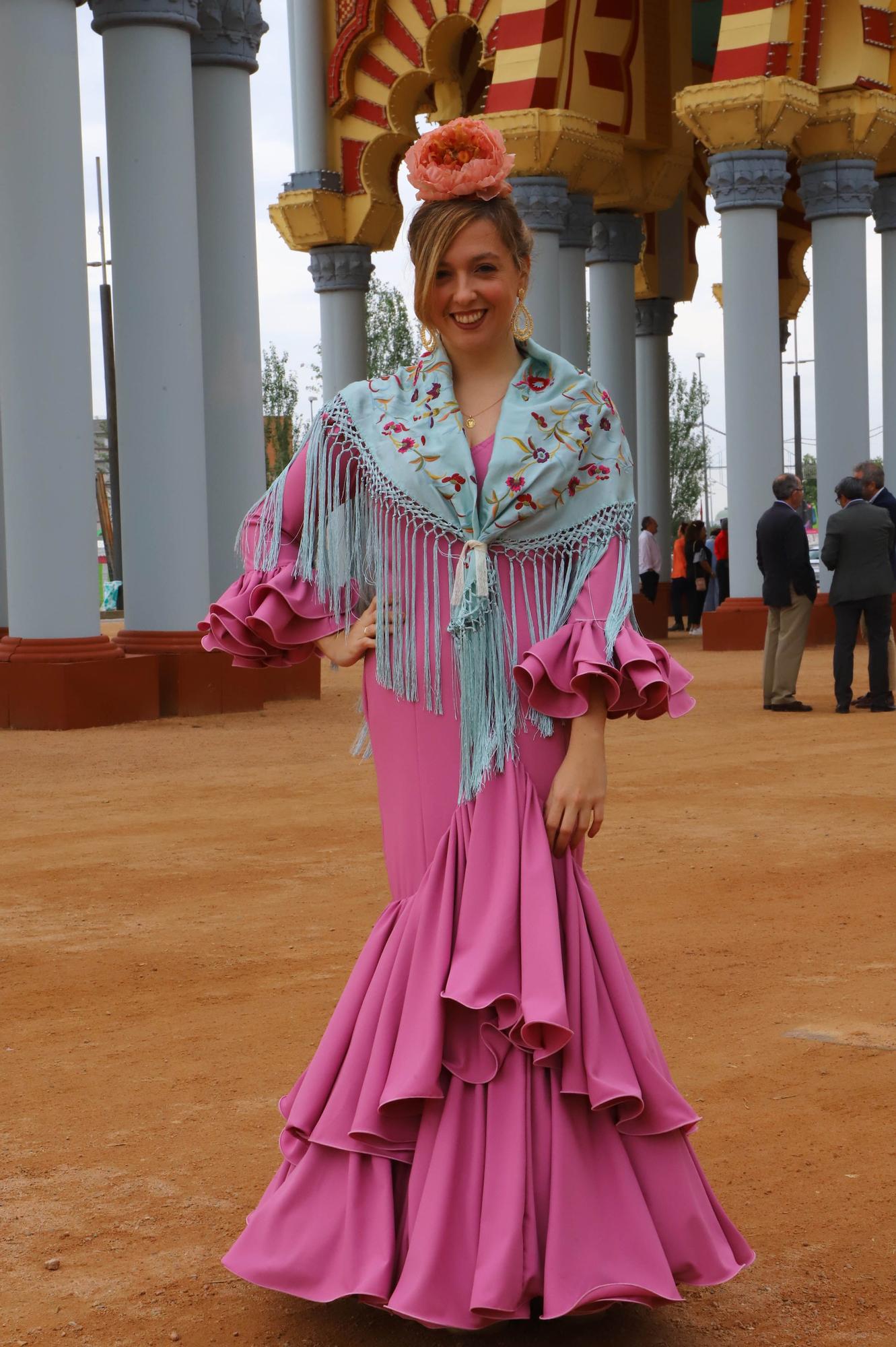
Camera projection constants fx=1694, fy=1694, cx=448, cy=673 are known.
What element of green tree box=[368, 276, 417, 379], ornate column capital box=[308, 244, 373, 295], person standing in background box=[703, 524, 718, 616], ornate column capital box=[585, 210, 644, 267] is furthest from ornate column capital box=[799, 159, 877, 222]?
green tree box=[368, 276, 417, 379]

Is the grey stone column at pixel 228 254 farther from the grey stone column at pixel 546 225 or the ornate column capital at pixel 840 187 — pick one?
the ornate column capital at pixel 840 187

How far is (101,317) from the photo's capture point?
125 ft

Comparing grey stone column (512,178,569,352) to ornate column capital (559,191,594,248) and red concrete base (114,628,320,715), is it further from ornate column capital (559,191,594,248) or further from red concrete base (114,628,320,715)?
red concrete base (114,628,320,715)

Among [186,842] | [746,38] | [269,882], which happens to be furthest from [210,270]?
[269,882]

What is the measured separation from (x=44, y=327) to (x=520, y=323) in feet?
33.7

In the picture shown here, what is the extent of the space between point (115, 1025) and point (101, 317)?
34.8 metres

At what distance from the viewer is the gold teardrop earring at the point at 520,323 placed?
125 inches

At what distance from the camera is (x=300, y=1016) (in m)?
5.12

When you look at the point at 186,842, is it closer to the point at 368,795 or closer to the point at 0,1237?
the point at 368,795

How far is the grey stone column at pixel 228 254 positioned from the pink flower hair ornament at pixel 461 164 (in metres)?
12.2

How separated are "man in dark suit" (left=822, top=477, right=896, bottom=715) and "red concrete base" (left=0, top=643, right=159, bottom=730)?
18.5ft

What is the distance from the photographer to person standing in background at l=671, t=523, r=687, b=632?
26.0 meters

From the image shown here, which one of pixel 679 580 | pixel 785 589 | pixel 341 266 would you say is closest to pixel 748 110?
pixel 785 589

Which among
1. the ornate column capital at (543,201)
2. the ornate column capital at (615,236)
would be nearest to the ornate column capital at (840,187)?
the ornate column capital at (543,201)
